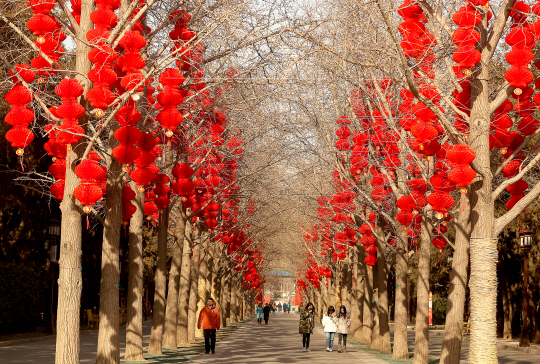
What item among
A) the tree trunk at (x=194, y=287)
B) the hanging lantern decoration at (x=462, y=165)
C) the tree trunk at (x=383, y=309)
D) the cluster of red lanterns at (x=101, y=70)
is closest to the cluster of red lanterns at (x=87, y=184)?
the cluster of red lanterns at (x=101, y=70)

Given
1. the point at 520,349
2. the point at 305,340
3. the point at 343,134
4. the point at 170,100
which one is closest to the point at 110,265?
the point at 170,100

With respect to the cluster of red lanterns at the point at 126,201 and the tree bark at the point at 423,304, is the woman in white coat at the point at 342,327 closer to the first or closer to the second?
the tree bark at the point at 423,304

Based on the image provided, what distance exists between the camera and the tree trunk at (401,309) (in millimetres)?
21609

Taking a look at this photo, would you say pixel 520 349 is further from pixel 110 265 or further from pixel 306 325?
pixel 110 265

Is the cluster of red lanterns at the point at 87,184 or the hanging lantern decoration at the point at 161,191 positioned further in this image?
the hanging lantern decoration at the point at 161,191

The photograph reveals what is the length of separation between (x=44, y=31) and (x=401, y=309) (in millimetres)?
14547

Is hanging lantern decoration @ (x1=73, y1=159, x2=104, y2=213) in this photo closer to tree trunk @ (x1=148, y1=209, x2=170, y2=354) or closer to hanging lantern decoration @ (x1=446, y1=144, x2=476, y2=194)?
hanging lantern decoration @ (x1=446, y1=144, x2=476, y2=194)

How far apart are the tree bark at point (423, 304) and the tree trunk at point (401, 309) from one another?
1.86 m

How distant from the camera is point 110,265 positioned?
46.1 feet

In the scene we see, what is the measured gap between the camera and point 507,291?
38.2 metres

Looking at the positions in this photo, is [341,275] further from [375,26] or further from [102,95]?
[102,95]

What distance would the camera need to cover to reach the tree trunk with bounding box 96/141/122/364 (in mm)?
14078

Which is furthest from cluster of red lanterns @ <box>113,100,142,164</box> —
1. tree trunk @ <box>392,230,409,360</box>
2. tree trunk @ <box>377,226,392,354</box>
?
tree trunk @ <box>377,226,392,354</box>

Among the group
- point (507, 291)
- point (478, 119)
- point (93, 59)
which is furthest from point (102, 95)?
point (507, 291)
